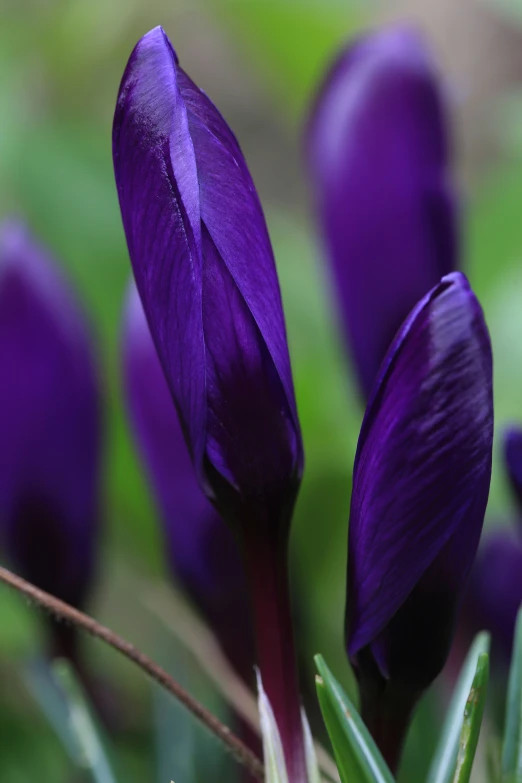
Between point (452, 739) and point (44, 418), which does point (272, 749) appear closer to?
point (452, 739)

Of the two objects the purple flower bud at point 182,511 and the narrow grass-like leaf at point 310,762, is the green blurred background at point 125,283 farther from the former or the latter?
the narrow grass-like leaf at point 310,762

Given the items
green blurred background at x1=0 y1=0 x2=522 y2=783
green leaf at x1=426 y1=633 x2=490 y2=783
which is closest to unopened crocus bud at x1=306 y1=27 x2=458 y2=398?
green blurred background at x1=0 y1=0 x2=522 y2=783

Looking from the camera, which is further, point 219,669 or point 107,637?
point 219,669

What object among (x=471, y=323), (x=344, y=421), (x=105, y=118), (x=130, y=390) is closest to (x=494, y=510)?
(x=344, y=421)

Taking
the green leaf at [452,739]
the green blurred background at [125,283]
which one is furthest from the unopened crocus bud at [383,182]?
the green leaf at [452,739]

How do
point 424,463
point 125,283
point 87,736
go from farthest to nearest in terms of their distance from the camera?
1. point 125,283
2. point 87,736
3. point 424,463

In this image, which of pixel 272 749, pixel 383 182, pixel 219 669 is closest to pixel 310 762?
pixel 272 749

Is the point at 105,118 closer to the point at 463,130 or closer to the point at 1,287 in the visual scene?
the point at 1,287
